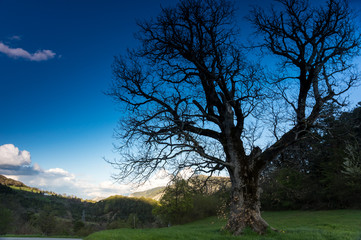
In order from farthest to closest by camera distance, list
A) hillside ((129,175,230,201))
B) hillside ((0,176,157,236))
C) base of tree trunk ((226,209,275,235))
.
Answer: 1. hillside ((0,176,157,236))
2. hillside ((129,175,230,201))
3. base of tree trunk ((226,209,275,235))

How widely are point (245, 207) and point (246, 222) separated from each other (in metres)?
0.64

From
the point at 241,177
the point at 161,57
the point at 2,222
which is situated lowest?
the point at 2,222

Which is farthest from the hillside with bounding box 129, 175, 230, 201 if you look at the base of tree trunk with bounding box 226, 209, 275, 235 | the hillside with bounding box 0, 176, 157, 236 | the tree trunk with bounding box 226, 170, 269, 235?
the hillside with bounding box 0, 176, 157, 236

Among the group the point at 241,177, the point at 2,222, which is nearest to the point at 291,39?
the point at 241,177

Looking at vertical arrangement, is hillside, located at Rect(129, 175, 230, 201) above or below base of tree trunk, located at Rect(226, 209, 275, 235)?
above

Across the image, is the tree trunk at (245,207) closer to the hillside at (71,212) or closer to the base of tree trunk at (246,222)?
the base of tree trunk at (246,222)

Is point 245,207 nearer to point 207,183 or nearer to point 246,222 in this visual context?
point 246,222

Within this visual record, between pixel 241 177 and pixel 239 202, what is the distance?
115 centimetres

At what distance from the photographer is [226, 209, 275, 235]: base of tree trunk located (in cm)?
1152

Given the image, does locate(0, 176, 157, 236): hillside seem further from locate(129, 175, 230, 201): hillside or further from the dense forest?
locate(129, 175, 230, 201): hillside

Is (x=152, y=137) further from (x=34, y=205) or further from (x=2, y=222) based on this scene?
(x=34, y=205)

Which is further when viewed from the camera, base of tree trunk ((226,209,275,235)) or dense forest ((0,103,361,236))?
dense forest ((0,103,361,236))

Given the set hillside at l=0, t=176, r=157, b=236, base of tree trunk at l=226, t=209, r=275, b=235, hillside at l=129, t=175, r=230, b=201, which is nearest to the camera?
base of tree trunk at l=226, t=209, r=275, b=235

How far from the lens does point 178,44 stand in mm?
13500
